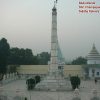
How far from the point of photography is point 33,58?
58.3 m

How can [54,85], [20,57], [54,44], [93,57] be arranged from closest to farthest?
[54,85] < [54,44] < [93,57] < [20,57]

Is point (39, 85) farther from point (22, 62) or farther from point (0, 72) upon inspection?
point (22, 62)

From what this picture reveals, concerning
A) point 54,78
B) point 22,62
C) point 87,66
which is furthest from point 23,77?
point 54,78

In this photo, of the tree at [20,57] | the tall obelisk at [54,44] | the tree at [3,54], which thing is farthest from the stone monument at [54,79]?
the tree at [20,57]

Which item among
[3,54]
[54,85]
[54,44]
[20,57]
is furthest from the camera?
[20,57]

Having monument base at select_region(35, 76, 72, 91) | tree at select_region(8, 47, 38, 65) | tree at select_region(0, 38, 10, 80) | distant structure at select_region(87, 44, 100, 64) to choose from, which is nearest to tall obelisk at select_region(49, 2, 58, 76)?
monument base at select_region(35, 76, 72, 91)

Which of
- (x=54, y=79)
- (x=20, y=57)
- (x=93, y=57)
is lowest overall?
(x=54, y=79)

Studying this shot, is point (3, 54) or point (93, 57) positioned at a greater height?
point (93, 57)

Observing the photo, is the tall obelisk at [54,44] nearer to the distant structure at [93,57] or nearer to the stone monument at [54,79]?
the stone monument at [54,79]

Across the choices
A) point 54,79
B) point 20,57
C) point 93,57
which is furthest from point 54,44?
point 20,57

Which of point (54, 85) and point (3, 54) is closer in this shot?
point (54, 85)

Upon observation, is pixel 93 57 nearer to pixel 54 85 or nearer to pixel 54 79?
pixel 54 79

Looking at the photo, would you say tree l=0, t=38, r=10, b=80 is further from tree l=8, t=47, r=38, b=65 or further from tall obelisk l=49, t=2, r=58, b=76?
tree l=8, t=47, r=38, b=65

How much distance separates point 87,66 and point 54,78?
59.0ft
